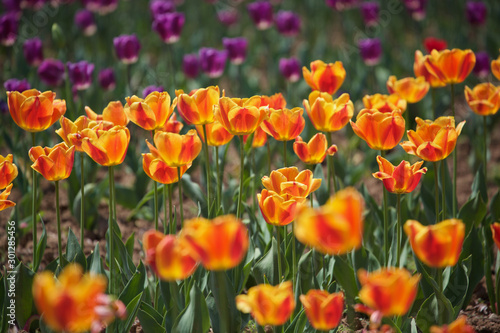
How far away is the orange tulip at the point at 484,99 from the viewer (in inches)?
72.2

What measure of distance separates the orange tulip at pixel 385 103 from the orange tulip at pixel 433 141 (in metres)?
0.27

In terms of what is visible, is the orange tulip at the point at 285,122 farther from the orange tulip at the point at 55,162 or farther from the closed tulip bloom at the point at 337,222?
the closed tulip bloom at the point at 337,222

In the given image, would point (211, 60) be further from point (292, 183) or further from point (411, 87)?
point (292, 183)

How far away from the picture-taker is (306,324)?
5.05ft

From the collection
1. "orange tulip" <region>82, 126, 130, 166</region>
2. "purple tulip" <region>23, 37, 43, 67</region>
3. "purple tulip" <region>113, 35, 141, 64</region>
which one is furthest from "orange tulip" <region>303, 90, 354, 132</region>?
"purple tulip" <region>23, 37, 43, 67</region>

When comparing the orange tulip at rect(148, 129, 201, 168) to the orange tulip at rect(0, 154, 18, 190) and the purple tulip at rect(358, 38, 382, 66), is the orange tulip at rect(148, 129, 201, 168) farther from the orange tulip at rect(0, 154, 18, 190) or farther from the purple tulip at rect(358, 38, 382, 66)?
the purple tulip at rect(358, 38, 382, 66)

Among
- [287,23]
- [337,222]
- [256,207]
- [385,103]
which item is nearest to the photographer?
[337,222]

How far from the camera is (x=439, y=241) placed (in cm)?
103

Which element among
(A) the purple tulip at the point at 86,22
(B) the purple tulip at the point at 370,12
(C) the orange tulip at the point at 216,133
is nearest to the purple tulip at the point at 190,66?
(A) the purple tulip at the point at 86,22

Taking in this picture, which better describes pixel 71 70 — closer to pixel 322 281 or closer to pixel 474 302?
pixel 322 281

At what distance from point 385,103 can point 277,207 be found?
701 mm

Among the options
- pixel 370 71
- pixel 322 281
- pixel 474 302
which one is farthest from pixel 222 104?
pixel 370 71

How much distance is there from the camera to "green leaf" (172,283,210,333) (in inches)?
52.5

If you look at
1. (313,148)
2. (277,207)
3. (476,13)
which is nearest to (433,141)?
(313,148)
